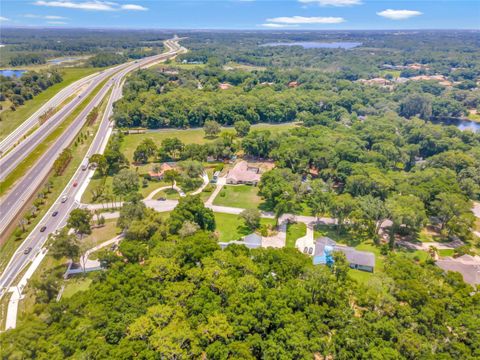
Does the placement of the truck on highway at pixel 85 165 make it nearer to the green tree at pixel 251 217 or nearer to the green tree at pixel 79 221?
the green tree at pixel 79 221

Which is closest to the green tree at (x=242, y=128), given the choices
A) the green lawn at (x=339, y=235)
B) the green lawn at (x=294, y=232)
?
the green lawn at (x=294, y=232)

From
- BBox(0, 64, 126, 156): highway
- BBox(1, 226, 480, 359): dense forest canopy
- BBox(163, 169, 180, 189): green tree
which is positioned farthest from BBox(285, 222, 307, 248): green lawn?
BBox(0, 64, 126, 156): highway

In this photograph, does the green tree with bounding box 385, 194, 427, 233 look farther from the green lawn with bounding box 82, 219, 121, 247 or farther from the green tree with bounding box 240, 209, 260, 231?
the green lawn with bounding box 82, 219, 121, 247

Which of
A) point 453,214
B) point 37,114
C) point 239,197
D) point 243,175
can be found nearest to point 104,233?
point 239,197

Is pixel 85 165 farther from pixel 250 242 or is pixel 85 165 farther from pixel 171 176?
pixel 250 242

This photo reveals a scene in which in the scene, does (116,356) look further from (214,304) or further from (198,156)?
(198,156)
